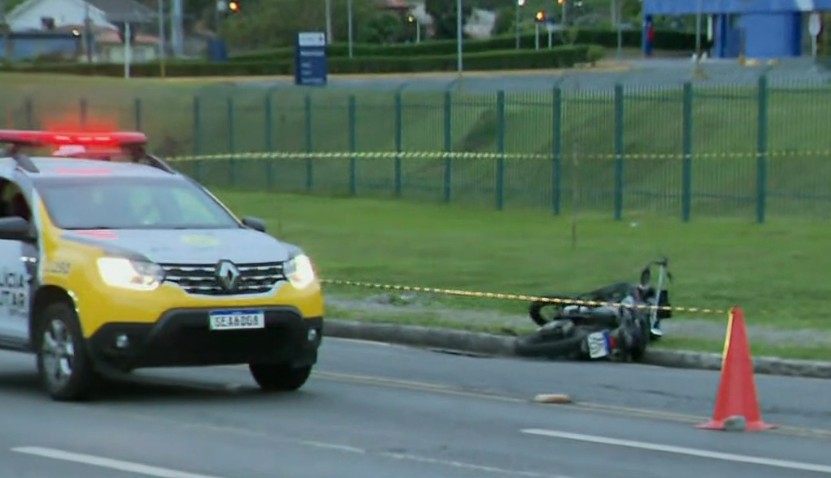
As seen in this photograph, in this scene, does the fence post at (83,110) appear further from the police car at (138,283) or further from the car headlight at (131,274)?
the car headlight at (131,274)

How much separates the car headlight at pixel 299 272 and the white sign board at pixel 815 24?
2011 inches

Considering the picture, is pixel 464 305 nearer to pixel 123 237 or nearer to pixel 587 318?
pixel 587 318

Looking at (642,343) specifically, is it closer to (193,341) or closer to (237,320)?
(237,320)

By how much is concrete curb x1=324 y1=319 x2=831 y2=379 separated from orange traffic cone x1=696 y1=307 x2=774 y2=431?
3.17 m

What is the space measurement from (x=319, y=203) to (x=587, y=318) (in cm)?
1948

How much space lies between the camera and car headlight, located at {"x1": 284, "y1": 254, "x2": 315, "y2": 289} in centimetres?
1261

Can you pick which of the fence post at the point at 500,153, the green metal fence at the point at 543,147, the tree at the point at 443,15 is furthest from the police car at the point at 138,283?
the tree at the point at 443,15

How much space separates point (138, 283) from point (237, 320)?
0.68 meters

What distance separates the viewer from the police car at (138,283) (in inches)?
475

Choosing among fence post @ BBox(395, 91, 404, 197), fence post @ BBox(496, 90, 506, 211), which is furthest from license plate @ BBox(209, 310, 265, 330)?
fence post @ BBox(395, 91, 404, 197)

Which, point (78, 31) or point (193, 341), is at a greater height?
point (78, 31)

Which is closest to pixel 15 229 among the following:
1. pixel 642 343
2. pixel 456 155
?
pixel 642 343

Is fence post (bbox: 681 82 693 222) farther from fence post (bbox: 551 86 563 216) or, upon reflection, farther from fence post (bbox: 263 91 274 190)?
fence post (bbox: 263 91 274 190)

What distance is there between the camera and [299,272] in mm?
12719
